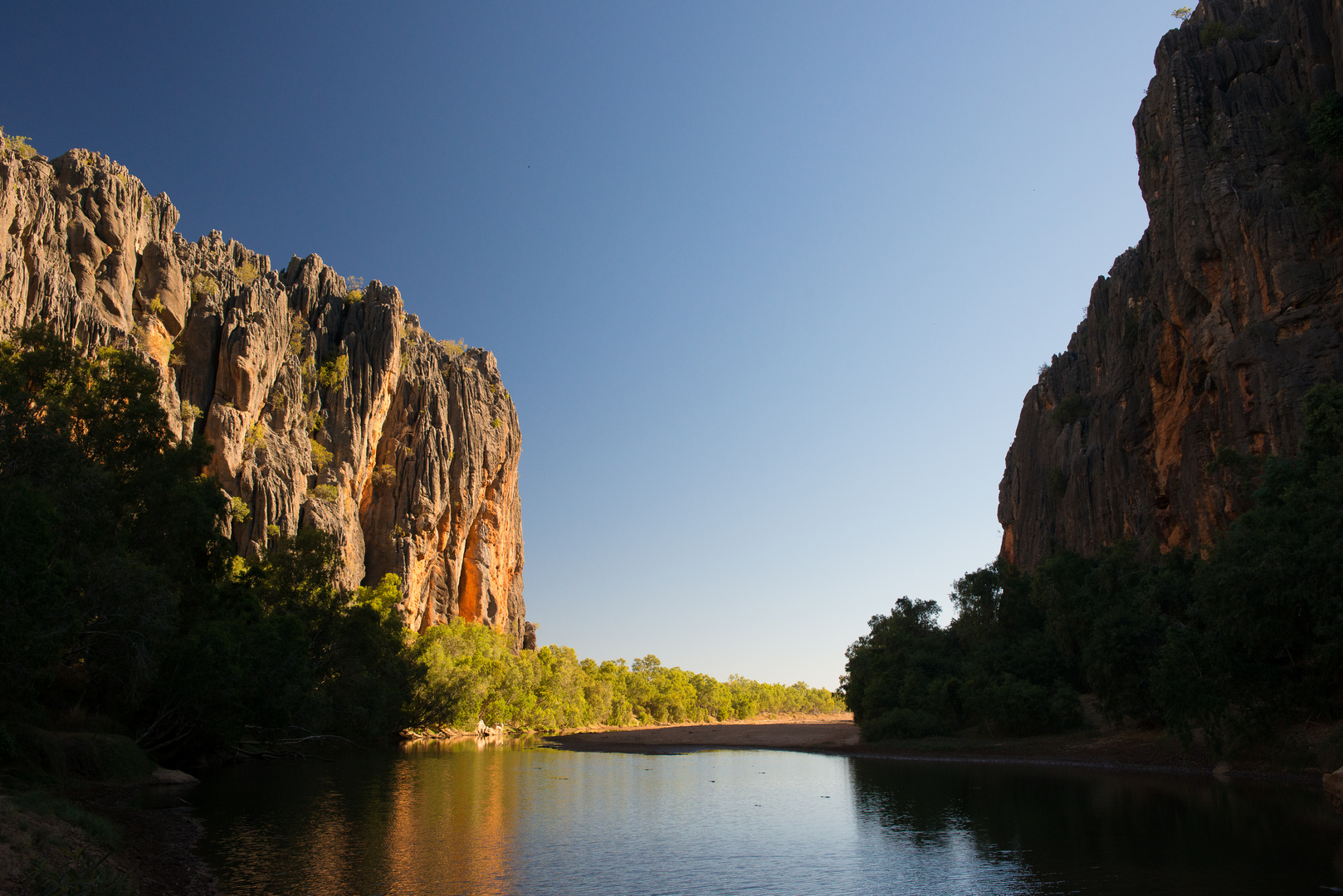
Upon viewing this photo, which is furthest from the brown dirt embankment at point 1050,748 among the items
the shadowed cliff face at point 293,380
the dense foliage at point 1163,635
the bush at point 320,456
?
the bush at point 320,456

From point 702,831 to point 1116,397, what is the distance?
51.1 meters

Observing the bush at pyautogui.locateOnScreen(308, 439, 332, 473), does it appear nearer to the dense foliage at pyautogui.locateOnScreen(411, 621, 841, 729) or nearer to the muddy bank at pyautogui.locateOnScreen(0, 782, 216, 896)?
the dense foliage at pyautogui.locateOnScreen(411, 621, 841, 729)

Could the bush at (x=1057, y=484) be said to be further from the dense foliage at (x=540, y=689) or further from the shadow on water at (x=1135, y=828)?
the dense foliage at (x=540, y=689)

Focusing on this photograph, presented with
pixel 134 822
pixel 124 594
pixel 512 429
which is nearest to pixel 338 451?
pixel 512 429

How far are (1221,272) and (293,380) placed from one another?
3089 inches

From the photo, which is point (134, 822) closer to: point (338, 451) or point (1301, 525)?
point (1301, 525)

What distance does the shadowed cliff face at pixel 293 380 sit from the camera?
61.0 m

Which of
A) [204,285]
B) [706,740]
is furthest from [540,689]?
[204,285]

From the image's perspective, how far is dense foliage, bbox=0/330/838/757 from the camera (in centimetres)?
2133

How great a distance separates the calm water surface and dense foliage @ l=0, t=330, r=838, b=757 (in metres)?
3.92

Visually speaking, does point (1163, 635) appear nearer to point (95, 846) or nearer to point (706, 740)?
point (95, 846)

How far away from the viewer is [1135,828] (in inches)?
832

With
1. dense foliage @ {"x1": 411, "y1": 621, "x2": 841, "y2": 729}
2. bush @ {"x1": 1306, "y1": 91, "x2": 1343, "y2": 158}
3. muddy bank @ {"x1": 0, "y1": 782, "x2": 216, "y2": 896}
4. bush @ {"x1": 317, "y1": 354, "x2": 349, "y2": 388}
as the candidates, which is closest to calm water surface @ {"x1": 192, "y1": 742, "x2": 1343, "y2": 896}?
muddy bank @ {"x1": 0, "y1": 782, "x2": 216, "y2": 896}

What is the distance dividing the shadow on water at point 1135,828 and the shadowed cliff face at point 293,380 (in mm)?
47779
